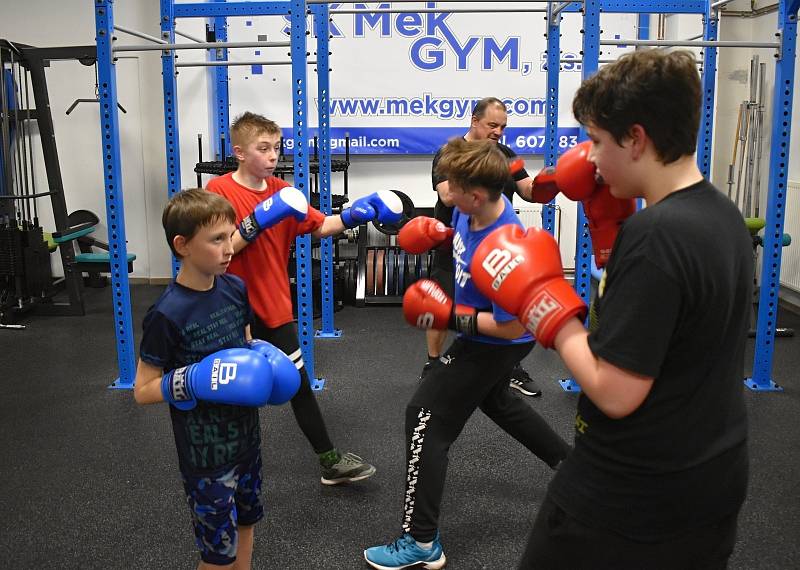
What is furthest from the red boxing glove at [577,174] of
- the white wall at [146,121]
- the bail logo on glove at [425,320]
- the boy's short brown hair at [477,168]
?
the white wall at [146,121]

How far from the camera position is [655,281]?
1.02 meters

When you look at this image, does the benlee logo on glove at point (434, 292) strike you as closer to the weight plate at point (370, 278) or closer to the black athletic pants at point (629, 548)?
the black athletic pants at point (629, 548)

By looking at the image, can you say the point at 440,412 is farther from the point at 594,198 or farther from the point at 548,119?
the point at 548,119

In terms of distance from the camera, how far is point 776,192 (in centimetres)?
374

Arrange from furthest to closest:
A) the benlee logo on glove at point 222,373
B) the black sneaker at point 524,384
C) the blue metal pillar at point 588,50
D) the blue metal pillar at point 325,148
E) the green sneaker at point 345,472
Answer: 1. the blue metal pillar at point 325,148
2. the black sneaker at point 524,384
3. the blue metal pillar at point 588,50
4. the green sneaker at point 345,472
5. the benlee logo on glove at point 222,373

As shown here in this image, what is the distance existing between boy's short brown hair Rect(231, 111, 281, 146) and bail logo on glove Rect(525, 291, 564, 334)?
157cm

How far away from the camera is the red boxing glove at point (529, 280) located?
1176 mm

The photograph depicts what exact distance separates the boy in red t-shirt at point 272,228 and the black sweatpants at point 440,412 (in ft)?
2.10

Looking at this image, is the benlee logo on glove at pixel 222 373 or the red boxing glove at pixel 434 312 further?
the red boxing glove at pixel 434 312

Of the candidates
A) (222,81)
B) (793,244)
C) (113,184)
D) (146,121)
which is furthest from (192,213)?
(146,121)

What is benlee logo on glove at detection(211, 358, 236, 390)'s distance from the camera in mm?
1616

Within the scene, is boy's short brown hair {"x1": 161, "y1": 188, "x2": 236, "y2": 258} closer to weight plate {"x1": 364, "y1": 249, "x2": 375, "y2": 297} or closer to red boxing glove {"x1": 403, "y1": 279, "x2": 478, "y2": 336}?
red boxing glove {"x1": 403, "y1": 279, "x2": 478, "y2": 336}

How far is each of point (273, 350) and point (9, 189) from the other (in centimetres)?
477

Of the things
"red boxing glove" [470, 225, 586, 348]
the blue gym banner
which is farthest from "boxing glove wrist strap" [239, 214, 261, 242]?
the blue gym banner
